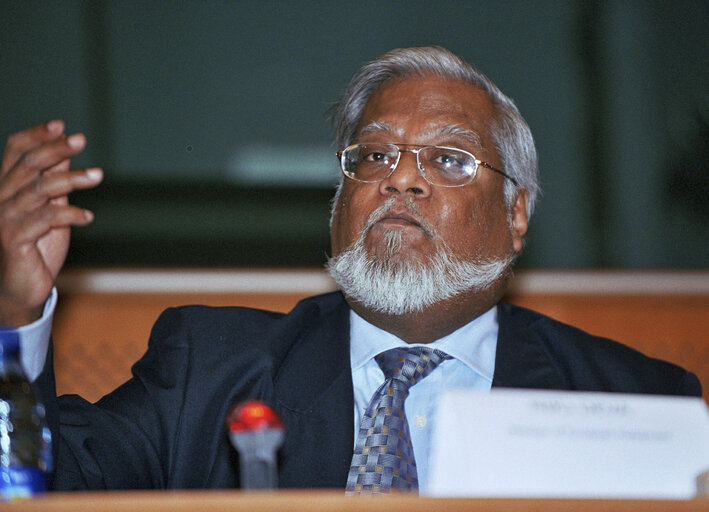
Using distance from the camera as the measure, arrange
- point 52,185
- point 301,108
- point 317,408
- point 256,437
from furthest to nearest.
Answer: point 301,108 < point 317,408 < point 52,185 < point 256,437

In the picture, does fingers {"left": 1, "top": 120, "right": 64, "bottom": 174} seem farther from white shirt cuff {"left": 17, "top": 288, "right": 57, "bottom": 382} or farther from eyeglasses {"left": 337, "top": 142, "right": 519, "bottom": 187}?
eyeglasses {"left": 337, "top": 142, "right": 519, "bottom": 187}

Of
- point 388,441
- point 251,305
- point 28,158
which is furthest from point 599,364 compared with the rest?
point 28,158

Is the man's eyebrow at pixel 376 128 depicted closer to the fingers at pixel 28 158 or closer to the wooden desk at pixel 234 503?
the fingers at pixel 28 158

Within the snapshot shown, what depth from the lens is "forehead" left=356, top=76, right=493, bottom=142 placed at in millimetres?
1770

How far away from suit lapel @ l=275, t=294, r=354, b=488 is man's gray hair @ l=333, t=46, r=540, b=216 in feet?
1.73

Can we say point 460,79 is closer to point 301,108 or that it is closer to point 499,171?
point 499,171

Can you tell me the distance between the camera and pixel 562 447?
0.86 metres

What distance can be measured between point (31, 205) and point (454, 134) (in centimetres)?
93

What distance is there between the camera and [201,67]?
10.6 ft

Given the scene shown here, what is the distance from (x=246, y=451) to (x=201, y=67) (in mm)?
2584

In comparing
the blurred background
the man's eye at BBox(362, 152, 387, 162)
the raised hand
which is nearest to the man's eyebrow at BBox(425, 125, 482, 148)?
the man's eye at BBox(362, 152, 387, 162)

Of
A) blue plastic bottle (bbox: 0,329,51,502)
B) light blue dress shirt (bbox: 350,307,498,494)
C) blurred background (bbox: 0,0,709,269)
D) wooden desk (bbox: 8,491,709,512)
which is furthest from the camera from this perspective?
A: blurred background (bbox: 0,0,709,269)

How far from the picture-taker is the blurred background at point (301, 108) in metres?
3.09

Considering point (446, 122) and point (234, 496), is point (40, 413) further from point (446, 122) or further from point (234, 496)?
point (446, 122)
